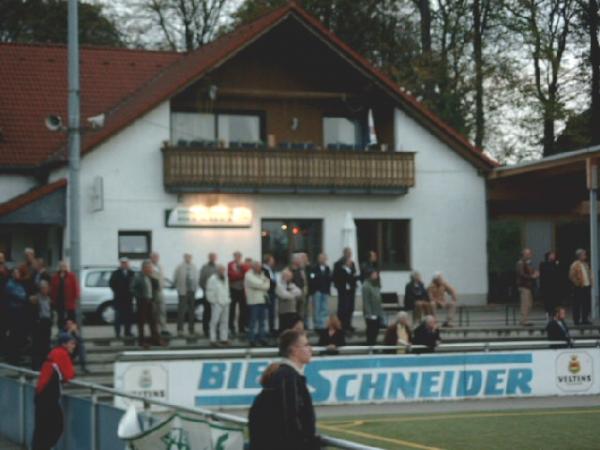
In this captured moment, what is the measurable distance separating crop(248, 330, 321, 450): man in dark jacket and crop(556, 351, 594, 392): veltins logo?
17256mm

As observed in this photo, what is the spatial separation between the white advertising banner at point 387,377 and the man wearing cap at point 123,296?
437cm

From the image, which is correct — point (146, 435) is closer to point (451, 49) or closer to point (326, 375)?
point (326, 375)

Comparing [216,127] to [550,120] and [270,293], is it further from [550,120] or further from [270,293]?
[550,120]

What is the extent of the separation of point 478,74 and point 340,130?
10.5 metres

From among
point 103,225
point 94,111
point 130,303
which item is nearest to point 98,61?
point 94,111

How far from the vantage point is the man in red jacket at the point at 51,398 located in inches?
599

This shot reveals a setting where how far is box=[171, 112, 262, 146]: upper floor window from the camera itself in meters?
39.2

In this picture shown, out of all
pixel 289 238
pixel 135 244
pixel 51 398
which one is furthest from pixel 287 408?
pixel 289 238

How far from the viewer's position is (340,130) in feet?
137

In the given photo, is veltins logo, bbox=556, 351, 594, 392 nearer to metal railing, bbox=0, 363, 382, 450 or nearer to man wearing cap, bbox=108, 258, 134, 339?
man wearing cap, bbox=108, 258, 134, 339

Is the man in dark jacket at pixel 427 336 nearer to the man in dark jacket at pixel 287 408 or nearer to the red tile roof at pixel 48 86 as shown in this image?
the man in dark jacket at pixel 287 408

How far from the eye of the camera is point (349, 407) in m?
24.1

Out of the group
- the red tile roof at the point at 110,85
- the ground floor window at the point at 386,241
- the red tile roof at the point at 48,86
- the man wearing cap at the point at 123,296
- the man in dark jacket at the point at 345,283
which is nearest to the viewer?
the man wearing cap at the point at 123,296

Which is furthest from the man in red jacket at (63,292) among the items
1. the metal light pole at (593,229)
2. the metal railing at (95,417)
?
the metal light pole at (593,229)
